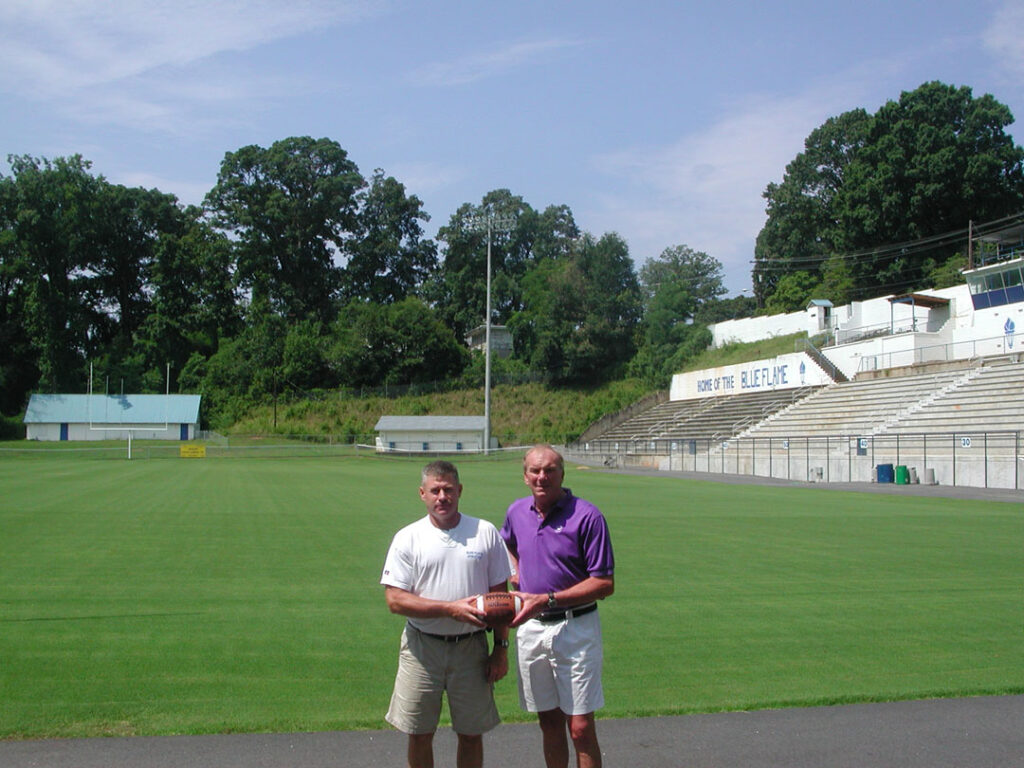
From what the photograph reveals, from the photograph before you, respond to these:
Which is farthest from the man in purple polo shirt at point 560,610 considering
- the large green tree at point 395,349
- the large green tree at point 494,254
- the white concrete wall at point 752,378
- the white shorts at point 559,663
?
the large green tree at point 494,254

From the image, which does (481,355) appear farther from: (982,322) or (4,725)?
(4,725)

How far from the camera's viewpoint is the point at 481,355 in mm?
85938

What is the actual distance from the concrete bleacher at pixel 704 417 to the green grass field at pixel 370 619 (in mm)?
32689

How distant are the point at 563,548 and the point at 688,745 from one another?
1782mm

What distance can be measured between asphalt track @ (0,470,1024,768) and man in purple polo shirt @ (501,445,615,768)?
2.86ft

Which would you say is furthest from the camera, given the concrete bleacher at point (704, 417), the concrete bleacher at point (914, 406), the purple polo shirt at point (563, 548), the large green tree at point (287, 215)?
the large green tree at point (287, 215)

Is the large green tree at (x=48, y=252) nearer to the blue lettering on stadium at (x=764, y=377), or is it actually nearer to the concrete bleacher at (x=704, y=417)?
the concrete bleacher at (x=704, y=417)

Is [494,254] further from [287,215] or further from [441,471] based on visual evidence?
[441,471]

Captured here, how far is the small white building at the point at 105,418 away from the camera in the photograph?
7725 cm

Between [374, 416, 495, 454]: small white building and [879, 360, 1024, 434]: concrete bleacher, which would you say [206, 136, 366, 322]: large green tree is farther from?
[879, 360, 1024, 434]: concrete bleacher

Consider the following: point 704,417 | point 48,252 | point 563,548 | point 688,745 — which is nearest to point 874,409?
point 704,417

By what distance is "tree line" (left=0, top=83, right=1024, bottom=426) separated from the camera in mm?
68000

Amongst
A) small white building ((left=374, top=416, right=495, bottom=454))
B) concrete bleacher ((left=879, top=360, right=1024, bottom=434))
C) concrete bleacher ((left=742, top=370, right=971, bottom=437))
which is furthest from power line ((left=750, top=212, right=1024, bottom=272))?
small white building ((left=374, top=416, right=495, bottom=454))

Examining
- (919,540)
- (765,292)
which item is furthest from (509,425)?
(919,540)
